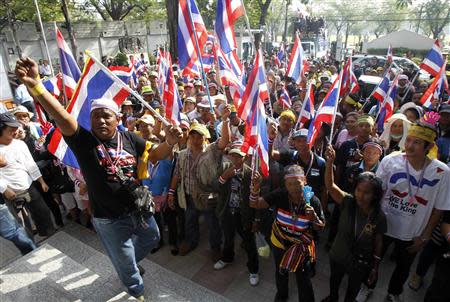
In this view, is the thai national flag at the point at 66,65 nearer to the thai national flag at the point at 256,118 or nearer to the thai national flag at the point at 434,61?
the thai national flag at the point at 256,118

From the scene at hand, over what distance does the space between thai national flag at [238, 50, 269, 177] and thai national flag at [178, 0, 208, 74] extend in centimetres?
114

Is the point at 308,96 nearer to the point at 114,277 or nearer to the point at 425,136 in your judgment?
the point at 425,136

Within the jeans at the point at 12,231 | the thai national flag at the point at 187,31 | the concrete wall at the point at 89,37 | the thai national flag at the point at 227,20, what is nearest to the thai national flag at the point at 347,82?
the thai national flag at the point at 227,20

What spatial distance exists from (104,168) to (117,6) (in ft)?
128

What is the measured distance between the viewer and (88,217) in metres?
4.94

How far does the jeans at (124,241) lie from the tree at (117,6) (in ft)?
121

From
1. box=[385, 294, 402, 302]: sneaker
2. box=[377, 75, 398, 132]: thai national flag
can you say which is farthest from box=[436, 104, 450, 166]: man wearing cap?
box=[385, 294, 402, 302]: sneaker

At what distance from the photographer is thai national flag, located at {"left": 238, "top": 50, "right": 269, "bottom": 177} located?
10.7 feet

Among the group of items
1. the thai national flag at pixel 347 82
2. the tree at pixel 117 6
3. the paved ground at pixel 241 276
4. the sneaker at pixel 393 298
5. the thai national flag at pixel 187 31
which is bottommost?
the paved ground at pixel 241 276

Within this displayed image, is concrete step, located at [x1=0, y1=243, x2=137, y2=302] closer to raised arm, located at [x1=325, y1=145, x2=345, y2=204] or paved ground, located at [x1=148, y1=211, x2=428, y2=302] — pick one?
paved ground, located at [x1=148, y1=211, x2=428, y2=302]

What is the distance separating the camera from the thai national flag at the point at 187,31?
4.25 m

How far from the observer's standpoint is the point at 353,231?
2.88 meters

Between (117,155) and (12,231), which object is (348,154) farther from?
(12,231)

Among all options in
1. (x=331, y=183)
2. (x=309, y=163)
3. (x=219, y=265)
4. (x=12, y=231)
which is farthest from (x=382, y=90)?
(x=12, y=231)
